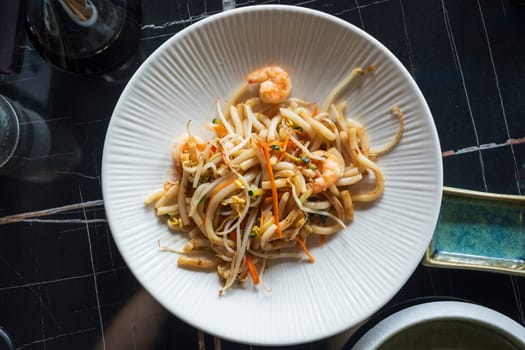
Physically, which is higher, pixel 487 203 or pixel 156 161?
pixel 156 161

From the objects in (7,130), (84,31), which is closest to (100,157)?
(7,130)

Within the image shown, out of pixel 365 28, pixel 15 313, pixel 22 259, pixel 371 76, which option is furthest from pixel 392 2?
pixel 15 313

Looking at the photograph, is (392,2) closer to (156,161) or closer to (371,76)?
(371,76)

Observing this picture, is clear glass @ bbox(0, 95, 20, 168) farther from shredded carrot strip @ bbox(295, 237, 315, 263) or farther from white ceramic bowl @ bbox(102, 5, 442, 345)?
shredded carrot strip @ bbox(295, 237, 315, 263)

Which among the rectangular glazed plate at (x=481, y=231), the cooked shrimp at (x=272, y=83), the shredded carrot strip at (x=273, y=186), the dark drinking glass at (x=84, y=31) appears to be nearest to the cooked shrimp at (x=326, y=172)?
the shredded carrot strip at (x=273, y=186)

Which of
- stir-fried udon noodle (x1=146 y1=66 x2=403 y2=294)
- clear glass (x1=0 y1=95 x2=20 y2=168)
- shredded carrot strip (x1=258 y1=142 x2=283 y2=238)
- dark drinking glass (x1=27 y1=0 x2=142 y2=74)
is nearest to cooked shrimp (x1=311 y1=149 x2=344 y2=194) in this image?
stir-fried udon noodle (x1=146 y1=66 x2=403 y2=294)

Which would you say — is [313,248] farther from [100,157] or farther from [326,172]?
[100,157]
